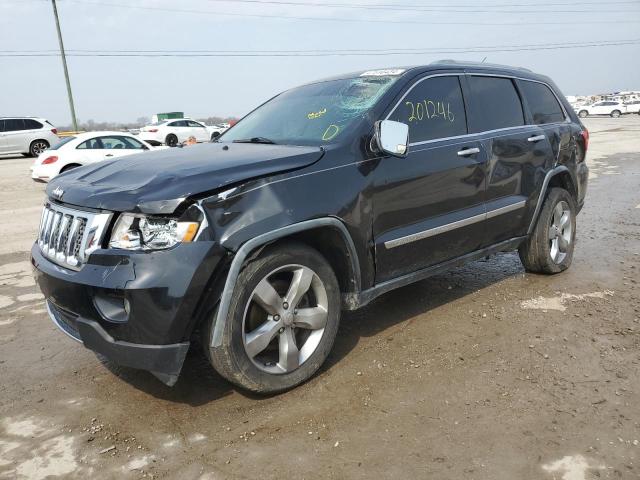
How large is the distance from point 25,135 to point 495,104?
2205 centimetres

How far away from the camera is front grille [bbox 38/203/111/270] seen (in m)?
2.72

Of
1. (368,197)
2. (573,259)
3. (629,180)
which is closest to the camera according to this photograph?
(368,197)

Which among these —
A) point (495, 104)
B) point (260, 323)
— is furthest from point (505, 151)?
point (260, 323)

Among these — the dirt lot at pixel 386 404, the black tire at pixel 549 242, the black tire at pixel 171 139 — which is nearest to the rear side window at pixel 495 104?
the black tire at pixel 549 242

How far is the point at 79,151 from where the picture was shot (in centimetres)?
1292

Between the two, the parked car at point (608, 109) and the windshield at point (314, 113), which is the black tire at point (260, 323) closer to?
the windshield at point (314, 113)

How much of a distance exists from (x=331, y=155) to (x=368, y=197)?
35cm

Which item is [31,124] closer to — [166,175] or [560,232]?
[560,232]

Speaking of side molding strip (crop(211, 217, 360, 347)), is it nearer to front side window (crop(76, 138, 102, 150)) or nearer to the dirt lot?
the dirt lot

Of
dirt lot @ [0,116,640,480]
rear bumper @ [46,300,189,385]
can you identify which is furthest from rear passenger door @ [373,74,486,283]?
rear bumper @ [46,300,189,385]

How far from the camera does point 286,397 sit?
308cm

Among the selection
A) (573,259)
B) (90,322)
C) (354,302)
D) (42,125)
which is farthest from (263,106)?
(42,125)

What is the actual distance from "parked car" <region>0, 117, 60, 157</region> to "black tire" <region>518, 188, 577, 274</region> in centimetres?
2119

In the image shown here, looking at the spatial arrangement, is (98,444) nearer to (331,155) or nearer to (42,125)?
(331,155)
